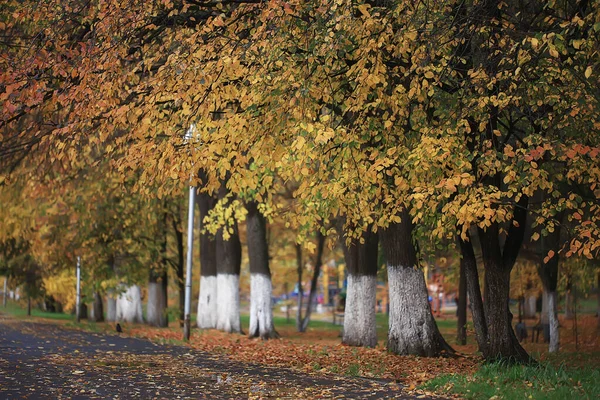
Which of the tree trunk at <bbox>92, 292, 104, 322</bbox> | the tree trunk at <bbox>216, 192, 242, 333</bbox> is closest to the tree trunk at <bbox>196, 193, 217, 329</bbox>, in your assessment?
the tree trunk at <bbox>216, 192, 242, 333</bbox>

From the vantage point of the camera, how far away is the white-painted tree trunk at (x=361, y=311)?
2312 centimetres

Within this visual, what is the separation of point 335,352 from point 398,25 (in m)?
9.07

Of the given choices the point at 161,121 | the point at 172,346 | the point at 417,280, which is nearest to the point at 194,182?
the point at 161,121

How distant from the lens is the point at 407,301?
61.3 ft

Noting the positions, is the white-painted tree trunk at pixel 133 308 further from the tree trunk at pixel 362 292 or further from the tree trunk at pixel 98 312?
the tree trunk at pixel 362 292

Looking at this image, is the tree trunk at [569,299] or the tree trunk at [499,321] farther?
the tree trunk at [569,299]

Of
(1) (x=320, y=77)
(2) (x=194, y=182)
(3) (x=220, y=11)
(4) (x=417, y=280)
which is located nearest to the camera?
(2) (x=194, y=182)

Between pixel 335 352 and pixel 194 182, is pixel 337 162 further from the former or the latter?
pixel 335 352

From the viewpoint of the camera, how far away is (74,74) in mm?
13734

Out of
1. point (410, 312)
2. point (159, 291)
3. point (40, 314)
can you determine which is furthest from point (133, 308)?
point (410, 312)

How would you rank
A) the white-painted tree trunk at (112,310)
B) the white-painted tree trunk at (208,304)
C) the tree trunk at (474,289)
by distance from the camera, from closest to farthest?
the tree trunk at (474,289) < the white-painted tree trunk at (208,304) < the white-painted tree trunk at (112,310)

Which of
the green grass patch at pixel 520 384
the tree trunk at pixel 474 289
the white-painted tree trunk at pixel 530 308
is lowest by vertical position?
the green grass patch at pixel 520 384

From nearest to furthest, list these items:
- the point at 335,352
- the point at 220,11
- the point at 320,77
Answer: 1. the point at 320,77
2. the point at 220,11
3. the point at 335,352

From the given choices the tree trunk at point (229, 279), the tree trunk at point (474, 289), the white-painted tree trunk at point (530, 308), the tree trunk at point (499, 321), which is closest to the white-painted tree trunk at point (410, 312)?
the tree trunk at point (474, 289)
